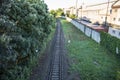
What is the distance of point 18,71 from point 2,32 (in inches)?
101

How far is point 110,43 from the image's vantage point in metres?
23.7

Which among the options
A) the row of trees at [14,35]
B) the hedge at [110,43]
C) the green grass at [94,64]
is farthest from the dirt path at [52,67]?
the hedge at [110,43]

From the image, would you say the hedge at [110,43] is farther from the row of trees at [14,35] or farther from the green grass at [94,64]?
the row of trees at [14,35]

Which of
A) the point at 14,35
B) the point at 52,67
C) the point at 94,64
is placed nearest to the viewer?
the point at 14,35

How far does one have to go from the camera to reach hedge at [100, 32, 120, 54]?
2111cm

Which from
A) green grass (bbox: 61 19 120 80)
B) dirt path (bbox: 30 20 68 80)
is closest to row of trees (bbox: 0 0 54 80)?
dirt path (bbox: 30 20 68 80)

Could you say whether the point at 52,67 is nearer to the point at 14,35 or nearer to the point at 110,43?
the point at 14,35

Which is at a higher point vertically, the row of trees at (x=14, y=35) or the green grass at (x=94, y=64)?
the row of trees at (x=14, y=35)

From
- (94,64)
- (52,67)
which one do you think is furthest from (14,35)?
(94,64)

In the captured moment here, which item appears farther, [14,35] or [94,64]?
[94,64]

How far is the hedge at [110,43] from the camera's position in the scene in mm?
21106

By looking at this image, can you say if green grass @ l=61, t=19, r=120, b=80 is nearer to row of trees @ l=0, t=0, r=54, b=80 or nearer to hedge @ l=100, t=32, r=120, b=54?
hedge @ l=100, t=32, r=120, b=54

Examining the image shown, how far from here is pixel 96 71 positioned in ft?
55.4

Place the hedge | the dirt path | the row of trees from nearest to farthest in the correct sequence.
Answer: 1. the row of trees
2. the dirt path
3. the hedge
